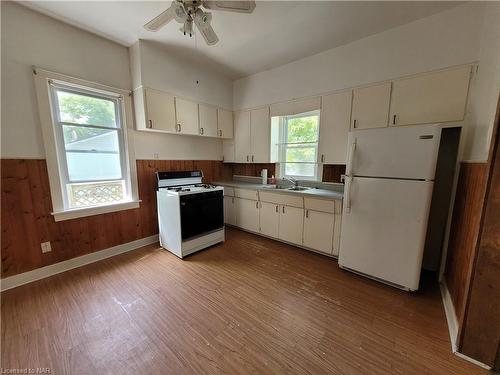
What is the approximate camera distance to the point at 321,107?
281 cm

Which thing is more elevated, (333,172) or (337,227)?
(333,172)

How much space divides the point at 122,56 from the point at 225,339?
3.55 m

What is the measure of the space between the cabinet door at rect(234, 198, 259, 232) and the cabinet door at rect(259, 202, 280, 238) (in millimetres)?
106

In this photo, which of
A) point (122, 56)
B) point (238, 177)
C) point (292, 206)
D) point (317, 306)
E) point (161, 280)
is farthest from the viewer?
point (238, 177)

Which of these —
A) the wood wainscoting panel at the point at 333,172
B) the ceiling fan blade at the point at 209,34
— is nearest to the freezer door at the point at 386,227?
the wood wainscoting panel at the point at 333,172

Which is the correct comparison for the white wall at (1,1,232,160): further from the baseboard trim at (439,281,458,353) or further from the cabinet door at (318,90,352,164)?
the baseboard trim at (439,281,458,353)

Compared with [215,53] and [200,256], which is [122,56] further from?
[200,256]

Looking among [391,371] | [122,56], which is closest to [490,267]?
[391,371]

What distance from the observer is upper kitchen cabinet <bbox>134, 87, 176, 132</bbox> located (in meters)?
2.69

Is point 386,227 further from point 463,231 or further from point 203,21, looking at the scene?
point 203,21

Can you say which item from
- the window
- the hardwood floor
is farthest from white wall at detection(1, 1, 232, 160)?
the window

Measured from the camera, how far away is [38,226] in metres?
2.18

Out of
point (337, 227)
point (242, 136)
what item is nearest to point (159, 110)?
point (242, 136)

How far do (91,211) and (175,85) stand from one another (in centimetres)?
213
